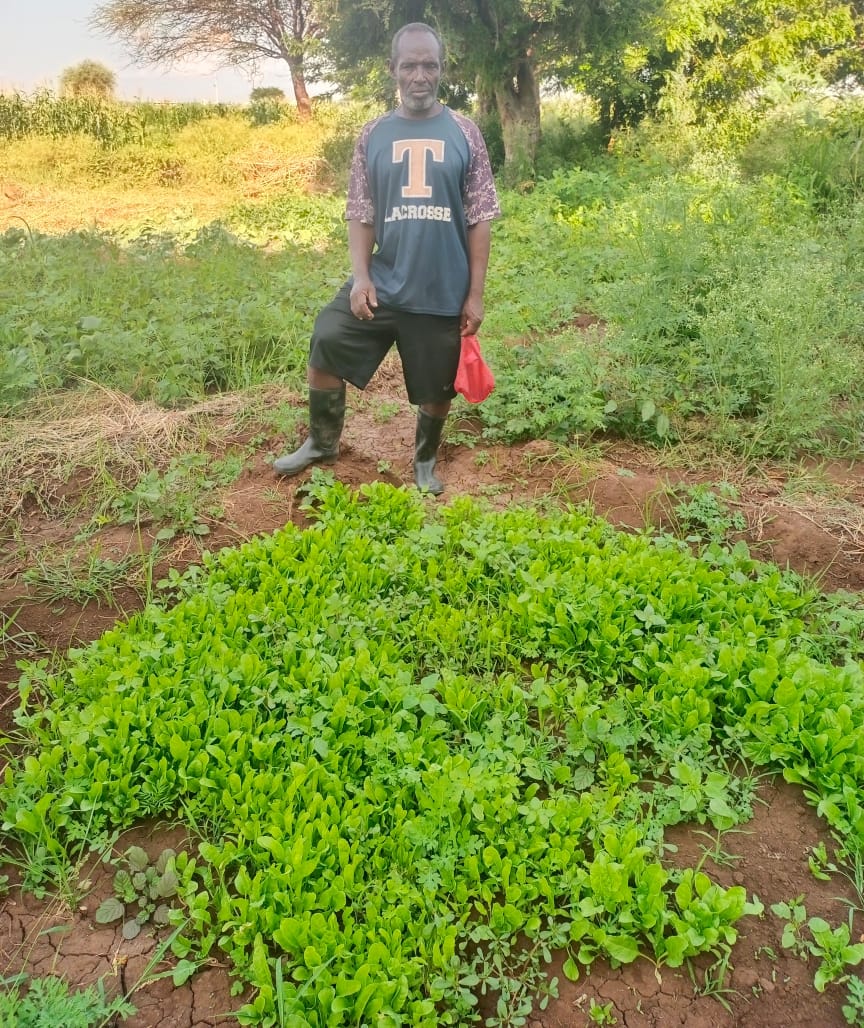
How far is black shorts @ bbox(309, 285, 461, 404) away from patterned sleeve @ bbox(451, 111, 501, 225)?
0.47 m

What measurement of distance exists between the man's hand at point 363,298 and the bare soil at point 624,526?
868 mm

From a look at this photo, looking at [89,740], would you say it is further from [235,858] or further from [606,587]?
[606,587]

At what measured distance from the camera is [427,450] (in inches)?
160

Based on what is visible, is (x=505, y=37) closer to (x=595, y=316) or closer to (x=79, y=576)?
(x=595, y=316)

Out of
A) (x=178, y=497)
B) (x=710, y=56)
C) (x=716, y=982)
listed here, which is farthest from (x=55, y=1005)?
(x=710, y=56)

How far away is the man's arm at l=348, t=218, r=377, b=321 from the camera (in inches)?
139

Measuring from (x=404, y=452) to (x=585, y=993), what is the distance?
3.01 m

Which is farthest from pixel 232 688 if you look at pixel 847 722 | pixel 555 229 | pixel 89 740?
pixel 555 229

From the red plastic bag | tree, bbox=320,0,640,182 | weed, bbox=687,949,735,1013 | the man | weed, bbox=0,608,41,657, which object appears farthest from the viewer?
tree, bbox=320,0,640,182

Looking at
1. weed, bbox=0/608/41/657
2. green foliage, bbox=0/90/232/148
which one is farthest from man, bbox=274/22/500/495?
green foliage, bbox=0/90/232/148

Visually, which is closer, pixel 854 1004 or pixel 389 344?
pixel 854 1004

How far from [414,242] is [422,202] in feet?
0.55

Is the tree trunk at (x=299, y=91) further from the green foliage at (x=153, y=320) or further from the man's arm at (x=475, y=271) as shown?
the man's arm at (x=475, y=271)

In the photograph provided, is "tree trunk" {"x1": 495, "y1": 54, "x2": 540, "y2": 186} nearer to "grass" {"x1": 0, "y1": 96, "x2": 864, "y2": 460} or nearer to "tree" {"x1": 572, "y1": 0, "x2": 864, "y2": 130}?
"tree" {"x1": 572, "y1": 0, "x2": 864, "y2": 130}
